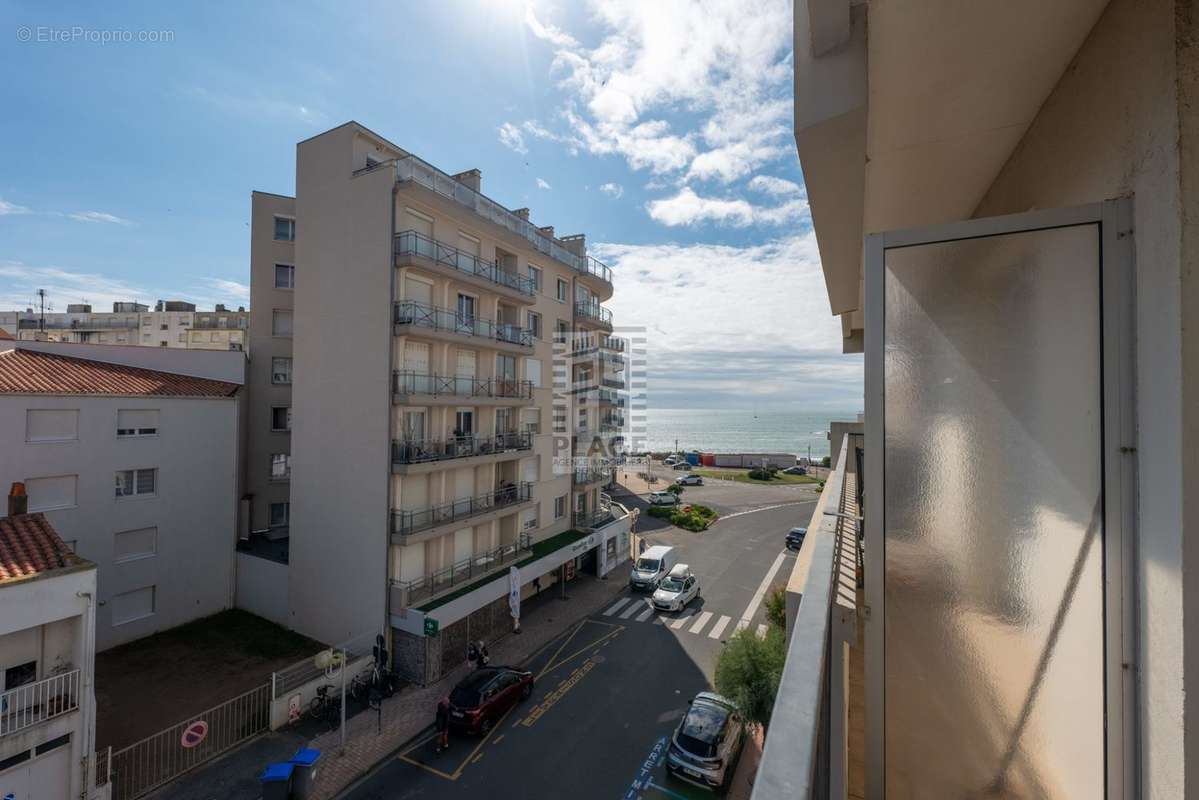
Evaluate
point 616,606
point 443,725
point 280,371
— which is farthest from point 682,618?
point 280,371

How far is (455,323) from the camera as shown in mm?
15133

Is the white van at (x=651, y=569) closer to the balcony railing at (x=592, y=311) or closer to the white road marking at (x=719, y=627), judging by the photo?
the white road marking at (x=719, y=627)

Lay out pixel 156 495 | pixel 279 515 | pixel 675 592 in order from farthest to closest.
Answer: pixel 279 515, pixel 675 592, pixel 156 495

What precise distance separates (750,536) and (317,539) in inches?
818

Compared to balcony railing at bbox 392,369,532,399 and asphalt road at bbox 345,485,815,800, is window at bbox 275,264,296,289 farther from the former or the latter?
asphalt road at bbox 345,485,815,800

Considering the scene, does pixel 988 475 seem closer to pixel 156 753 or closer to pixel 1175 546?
pixel 1175 546

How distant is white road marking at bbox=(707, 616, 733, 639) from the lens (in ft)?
52.9

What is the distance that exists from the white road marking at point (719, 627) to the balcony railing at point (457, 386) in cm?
993

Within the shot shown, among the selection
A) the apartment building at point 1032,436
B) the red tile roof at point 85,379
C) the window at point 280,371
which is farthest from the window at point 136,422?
the apartment building at point 1032,436

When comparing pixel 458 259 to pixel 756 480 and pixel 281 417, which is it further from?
pixel 756 480

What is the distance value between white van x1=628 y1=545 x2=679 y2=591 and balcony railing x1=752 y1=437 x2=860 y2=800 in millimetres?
18152

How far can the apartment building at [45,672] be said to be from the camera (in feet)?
25.4

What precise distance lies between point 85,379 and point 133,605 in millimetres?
6444

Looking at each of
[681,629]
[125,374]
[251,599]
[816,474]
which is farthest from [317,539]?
[816,474]
